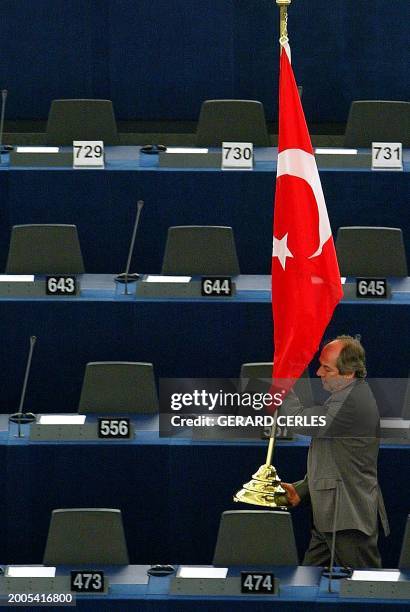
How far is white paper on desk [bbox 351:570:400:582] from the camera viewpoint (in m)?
7.43

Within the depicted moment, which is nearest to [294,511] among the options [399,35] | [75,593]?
[75,593]

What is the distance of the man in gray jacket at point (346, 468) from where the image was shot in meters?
7.65

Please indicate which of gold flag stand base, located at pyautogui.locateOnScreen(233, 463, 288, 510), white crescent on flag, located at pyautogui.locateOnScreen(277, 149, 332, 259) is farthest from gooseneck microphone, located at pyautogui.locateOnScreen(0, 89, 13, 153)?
gold flag stand base, located at pyautogui.locateOnScreen(233, 463, 288, 510)

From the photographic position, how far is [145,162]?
9.75 meters

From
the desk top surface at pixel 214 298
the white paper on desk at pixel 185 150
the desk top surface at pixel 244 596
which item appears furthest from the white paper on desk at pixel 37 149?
the desk top surface at pixel 244 596

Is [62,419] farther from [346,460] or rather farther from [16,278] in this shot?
[346,460]

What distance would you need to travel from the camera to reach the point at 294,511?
27.6 feet

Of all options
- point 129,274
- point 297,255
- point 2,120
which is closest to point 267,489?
point 297,255

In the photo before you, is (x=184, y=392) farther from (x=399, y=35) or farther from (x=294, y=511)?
(x=399, y=35)

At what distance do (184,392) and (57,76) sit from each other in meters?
2.70

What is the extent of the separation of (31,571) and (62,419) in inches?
40.9

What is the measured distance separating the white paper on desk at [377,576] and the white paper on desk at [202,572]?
497 millimetres

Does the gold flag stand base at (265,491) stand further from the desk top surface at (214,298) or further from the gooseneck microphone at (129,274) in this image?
the gooseneck microphone at (129,274)

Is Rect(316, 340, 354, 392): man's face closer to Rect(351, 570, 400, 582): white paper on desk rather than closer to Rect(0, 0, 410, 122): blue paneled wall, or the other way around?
Rect(351, 570, 400, 582): white paper on desk
